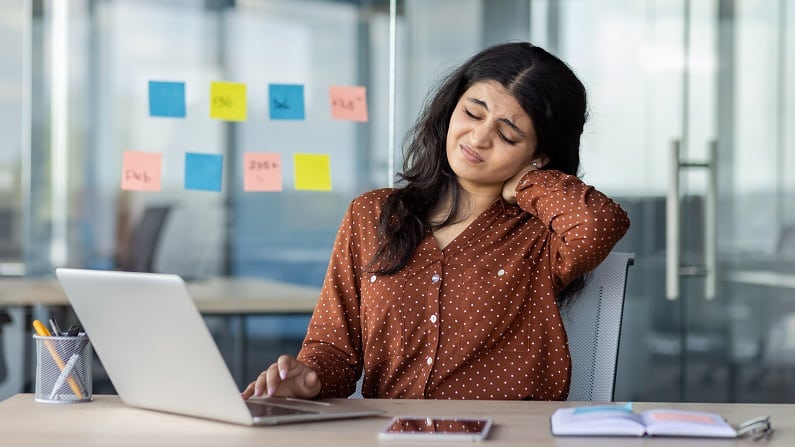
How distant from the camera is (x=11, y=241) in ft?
12.8

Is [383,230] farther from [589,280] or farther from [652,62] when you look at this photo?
[652,62]

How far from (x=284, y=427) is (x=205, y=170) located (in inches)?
83.6

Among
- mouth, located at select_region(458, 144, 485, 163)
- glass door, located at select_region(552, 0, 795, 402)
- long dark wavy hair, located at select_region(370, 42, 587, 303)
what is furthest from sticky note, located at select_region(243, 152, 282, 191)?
mouth, located at select_region(458, 144, 485, 163)

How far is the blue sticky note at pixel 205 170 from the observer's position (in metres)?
3.43

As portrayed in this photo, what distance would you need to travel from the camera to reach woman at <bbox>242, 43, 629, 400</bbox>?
6.14ft

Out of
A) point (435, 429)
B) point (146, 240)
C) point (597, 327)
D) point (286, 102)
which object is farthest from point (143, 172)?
point (435, 429)

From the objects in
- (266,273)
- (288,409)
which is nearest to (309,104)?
(266,273)

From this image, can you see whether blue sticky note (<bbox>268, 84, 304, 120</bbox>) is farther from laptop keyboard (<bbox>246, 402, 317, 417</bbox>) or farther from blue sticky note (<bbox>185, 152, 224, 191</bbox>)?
laptop keyboard (<bbox>246, 402, 317, 417</bbox>)

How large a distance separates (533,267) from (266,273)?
2.22m

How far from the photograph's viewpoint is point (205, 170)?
11.3ft

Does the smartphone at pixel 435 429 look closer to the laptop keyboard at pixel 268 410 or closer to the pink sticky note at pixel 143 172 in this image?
the laptop keyboard at pixel 268 410

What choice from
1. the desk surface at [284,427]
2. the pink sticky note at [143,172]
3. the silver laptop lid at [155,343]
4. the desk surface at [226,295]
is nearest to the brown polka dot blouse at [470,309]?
the desk surface at [284,427]

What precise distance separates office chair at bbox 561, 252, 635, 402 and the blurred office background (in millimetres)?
1833

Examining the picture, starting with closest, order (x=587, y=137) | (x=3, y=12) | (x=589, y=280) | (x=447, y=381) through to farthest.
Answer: (x=447, y=381), (x=589, y=280), (x=3, y=12), (x=587, y=137)
